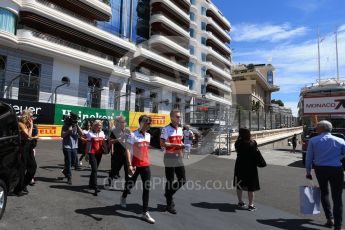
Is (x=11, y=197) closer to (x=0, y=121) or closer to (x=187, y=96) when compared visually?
(x=0, y=121)

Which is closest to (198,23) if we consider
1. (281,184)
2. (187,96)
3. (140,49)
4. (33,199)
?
(187,96)

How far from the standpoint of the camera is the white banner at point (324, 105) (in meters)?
20.4

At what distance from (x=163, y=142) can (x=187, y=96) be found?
144ft

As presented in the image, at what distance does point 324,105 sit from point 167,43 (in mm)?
27986

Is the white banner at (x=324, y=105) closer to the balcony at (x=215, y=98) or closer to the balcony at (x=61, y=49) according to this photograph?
the balcony at (x=61, y=49)

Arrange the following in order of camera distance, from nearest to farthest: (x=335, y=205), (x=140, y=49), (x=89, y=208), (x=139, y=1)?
(x=335, y=205) → (x=89, y=208) → (x=140, y=49) → (x=139, y=1)

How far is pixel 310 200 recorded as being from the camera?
6.14 m

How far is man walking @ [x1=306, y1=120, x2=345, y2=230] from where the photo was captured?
575 centimetres

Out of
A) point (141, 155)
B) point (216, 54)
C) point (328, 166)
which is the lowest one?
point (328, 166)

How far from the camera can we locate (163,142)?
643 cm

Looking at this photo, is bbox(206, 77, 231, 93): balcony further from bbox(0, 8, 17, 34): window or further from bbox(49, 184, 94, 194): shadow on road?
bbox(49, 184, 94, 194): shadow on road

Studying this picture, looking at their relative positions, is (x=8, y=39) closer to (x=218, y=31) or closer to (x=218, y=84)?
(x=218, y=84)

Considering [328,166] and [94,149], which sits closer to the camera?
[328,166]

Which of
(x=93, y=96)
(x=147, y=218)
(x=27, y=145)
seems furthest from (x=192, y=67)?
(x=147, y=218)
